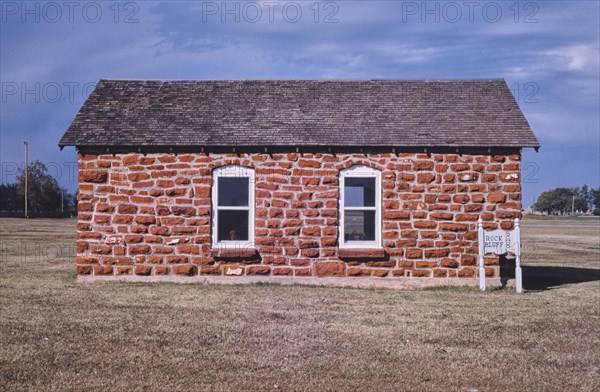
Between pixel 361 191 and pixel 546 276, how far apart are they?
16.8ft

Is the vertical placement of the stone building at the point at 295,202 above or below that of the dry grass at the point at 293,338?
above

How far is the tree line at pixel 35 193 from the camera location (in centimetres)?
9231

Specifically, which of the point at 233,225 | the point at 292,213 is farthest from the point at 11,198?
the point at 292,213

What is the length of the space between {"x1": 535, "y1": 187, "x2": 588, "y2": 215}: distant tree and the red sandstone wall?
15428 centimetres

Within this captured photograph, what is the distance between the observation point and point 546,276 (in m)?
17.4

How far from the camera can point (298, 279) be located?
51.7 ft

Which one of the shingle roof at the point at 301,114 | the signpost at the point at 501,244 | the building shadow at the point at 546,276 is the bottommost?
the building shadow at the point at 546,276

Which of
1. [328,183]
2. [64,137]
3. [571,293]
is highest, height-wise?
[64,137]

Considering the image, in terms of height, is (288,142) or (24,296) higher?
(288,142)

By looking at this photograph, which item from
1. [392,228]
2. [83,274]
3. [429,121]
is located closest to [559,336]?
[392,228]

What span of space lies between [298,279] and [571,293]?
5.95m

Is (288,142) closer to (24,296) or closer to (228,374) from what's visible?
(24,296)

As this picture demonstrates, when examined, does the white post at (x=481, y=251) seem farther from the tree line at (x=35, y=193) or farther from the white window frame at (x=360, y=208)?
the tree line at (x=35, y=193)

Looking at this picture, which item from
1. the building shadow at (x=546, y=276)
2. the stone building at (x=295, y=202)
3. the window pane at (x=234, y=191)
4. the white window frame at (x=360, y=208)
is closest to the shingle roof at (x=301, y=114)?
the stone building at (x=295, y=202)
